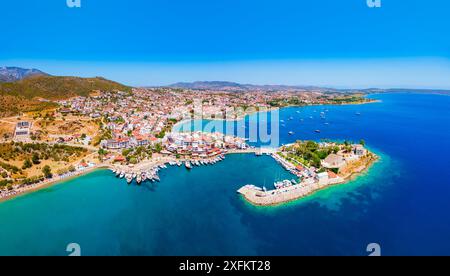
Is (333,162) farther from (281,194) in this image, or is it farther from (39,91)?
(39,91)

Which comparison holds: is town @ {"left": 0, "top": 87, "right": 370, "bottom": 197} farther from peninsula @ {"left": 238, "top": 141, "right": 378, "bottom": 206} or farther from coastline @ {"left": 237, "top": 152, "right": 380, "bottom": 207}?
coastline @ {"left": 237, "top": 152, "right": 380, "bottom": 207}

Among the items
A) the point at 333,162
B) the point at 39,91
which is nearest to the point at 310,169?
the point at 333,162

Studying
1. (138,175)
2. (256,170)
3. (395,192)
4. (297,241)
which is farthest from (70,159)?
(395,192)

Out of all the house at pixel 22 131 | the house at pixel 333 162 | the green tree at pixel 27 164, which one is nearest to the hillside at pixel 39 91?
the house at pixel 22 131

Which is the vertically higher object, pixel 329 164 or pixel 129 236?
pixel 329 164

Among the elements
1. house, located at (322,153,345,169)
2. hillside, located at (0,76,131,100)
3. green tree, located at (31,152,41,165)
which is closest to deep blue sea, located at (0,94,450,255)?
house, located at (322,153,345,169)

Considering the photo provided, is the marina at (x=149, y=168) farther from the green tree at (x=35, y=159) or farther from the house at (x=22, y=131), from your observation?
the house at (x=22, y=131)

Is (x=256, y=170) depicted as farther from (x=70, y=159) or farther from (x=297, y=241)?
(x=70, y=159)
